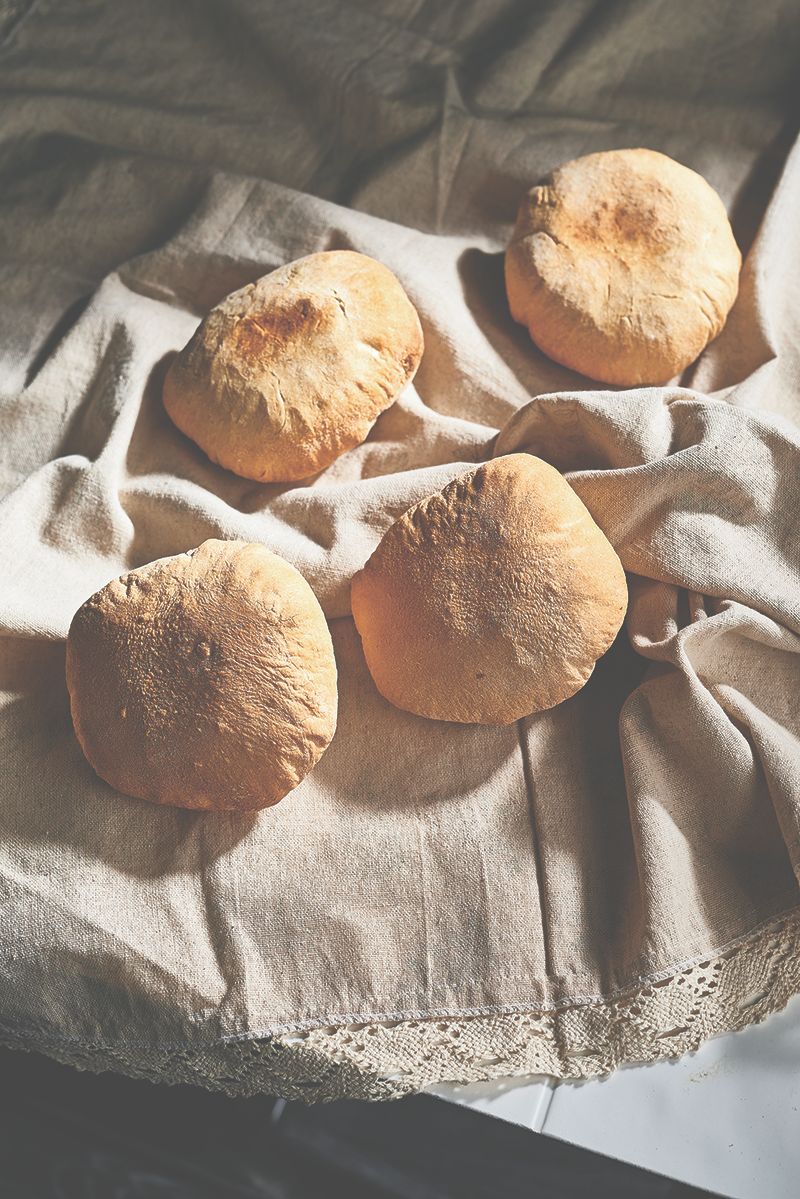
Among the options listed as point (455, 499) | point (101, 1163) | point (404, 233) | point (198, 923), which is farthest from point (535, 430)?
point (101, 1163)

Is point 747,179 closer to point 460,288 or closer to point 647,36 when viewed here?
point 647,36

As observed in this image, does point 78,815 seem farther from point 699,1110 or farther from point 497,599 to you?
point 699,1110

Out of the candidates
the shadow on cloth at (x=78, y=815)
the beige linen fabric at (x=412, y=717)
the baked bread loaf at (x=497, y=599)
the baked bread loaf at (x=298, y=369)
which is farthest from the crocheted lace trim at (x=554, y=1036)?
the baked bread loaf at (x=298, y=369)

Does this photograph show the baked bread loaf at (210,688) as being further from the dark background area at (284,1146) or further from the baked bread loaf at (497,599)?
the dark background area at (284,1146)

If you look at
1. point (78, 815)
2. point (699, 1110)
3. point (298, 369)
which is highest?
point (298, 369)

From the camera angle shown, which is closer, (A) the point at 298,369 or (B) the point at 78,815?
(B) the point at 78,815

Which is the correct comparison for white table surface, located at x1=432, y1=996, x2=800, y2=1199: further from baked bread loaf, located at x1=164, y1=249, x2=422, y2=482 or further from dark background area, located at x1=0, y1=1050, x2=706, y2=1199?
baked bread loaf, located at x1=164, y1=249, x2=422, y2=482

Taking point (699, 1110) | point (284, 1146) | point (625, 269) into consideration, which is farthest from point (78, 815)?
point (625, 269)
